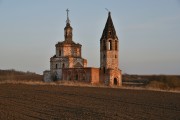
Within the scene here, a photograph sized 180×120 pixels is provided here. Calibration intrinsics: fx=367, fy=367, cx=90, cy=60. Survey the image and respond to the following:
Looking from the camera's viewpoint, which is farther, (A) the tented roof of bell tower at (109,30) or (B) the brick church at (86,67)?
(A) the tented roof of bell tower at (109,30)

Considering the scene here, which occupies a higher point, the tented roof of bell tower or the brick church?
the tented roof of bell tower

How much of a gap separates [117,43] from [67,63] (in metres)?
8.37

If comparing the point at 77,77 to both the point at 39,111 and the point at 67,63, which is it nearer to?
the point at 67,63

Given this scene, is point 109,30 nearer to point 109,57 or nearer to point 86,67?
point 109,57

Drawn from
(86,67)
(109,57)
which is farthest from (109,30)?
(86,67)

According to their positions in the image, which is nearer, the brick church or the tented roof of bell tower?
the brick church

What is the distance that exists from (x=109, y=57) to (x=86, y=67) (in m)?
Answer: 3.62

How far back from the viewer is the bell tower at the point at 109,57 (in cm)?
5227

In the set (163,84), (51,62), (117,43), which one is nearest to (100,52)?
(117,43)

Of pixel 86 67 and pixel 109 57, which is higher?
pixel 109 57

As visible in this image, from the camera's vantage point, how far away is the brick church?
5212 centimetres

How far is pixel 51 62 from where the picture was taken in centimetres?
5794

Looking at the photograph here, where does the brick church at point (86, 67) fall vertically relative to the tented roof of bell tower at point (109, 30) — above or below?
below

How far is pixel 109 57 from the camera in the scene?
5262 cm
